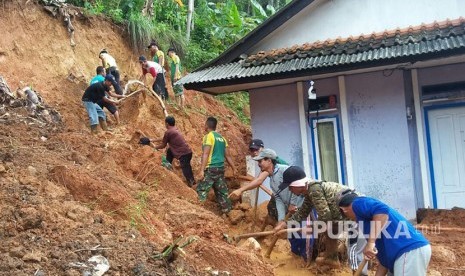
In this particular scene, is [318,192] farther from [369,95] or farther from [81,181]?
[369,95]

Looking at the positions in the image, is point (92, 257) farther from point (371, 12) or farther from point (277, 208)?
point (371, 12)

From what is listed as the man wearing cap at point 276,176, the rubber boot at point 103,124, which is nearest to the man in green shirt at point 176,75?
the rubber boot at point 103,124

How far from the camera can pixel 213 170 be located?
27.4ft

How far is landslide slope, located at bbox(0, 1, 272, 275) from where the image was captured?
460 centimetres

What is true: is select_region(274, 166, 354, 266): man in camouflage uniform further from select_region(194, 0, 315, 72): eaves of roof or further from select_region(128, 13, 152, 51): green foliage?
select_region(128, 13, 152, 51): green foliage

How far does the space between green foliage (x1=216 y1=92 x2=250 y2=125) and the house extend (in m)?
7.13

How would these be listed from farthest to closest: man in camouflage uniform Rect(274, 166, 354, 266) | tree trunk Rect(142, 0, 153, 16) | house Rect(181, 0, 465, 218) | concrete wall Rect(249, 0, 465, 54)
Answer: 1. tree trunk Rect(142, 0, 153, 16)
2. concrete wall Rect(249, 0, 465, 54)
3. house Rect(181, 0, 465, 218)
4. man in camouflage uniform Rect(274, 166, 354, 266)

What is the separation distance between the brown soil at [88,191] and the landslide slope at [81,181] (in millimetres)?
15

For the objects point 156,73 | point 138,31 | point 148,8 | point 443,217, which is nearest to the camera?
point 443,217

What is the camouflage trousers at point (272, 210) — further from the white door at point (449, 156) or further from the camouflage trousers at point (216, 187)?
the white door at point (449, 156)

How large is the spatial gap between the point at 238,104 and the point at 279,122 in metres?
8.13

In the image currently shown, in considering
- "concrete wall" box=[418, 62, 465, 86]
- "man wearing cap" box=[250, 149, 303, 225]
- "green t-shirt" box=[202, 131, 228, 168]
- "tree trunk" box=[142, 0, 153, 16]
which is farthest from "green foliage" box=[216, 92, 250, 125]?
"man wearing cap" box=[250, 149, 303, 225]

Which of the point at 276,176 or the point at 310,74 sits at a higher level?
the point at 310,74

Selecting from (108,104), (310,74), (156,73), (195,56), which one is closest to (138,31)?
(156,73)
